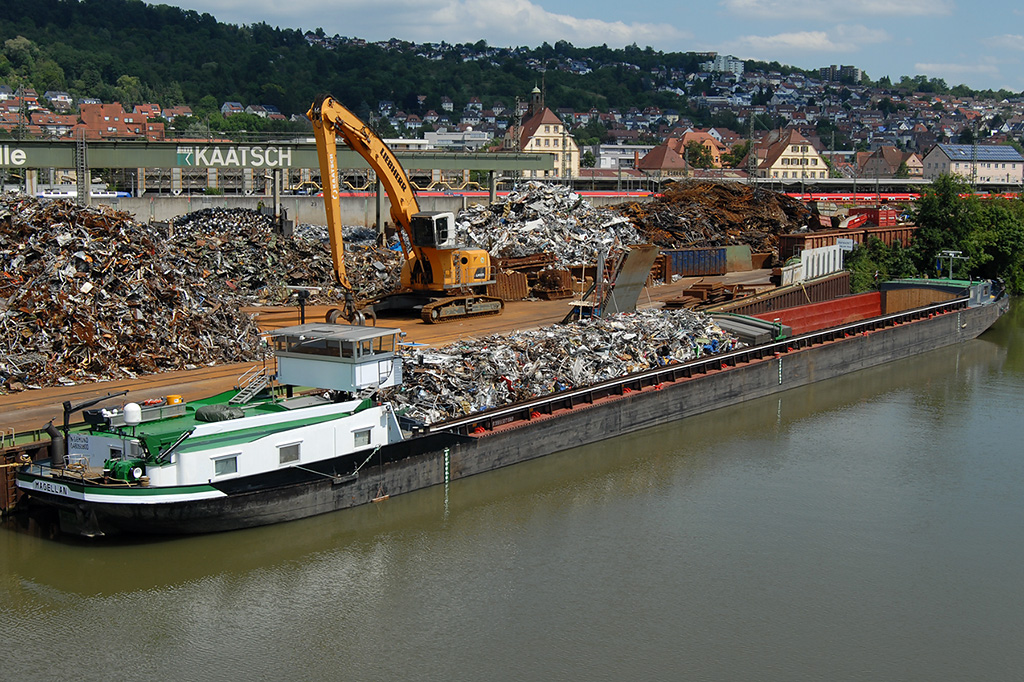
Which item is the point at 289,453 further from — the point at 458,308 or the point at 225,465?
the point at 458,308

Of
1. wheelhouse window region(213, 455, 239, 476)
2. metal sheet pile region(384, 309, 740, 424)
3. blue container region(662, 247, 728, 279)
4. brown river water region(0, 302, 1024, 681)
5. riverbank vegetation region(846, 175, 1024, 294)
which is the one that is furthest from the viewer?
riverbank vegetation region(846, 175, 1024, 294)

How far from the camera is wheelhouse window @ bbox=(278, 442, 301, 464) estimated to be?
18.9m

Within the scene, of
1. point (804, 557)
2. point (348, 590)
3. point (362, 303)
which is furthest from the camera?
point (362, 303)

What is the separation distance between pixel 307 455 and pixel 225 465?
5.38 feet

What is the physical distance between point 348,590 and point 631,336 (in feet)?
46.6

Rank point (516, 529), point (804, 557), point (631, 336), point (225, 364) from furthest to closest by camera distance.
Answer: point (631, 336) < point (225, 364) < point (516, 529) < point (804, 557)

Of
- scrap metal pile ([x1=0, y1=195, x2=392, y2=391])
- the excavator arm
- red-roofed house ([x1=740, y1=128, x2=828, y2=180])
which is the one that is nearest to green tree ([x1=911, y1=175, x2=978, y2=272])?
the excavator arm

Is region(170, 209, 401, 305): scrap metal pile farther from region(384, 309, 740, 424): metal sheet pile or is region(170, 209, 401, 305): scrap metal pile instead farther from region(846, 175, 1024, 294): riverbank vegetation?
region(846, 175, 1024, 294): riverbank vegetation

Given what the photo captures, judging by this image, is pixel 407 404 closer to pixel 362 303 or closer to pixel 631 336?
pixel 631 336

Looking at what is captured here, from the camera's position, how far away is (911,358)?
1545 inches

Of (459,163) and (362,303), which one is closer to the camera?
(362,303)

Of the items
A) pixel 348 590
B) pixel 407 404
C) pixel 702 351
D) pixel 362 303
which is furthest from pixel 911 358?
pixel 348 590

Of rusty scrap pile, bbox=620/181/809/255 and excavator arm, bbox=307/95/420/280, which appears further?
rusty scrap pile, bbox=620/181/809/255

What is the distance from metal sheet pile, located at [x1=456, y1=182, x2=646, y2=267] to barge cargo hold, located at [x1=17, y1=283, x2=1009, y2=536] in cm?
1619
